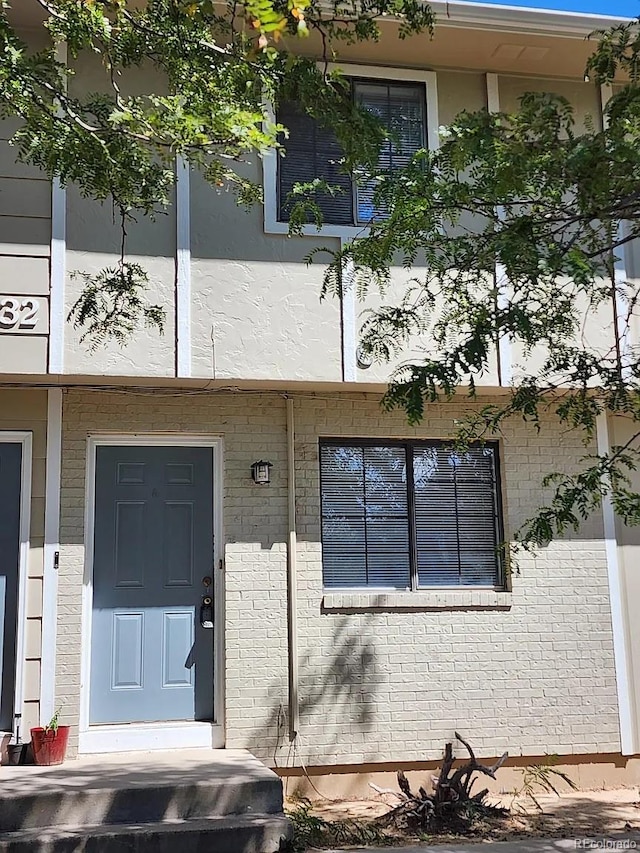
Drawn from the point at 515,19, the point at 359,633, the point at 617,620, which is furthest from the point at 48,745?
the point at 515,19

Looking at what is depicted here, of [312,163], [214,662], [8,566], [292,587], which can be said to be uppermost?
[312,163]

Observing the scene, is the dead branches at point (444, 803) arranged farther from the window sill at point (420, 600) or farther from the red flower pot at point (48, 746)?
the red flower pot at point (48, 746)

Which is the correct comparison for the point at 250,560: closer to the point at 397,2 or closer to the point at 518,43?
the point at 397,2

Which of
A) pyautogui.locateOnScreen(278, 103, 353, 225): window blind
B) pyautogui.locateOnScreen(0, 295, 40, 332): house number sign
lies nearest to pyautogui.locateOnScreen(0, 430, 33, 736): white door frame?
pyautogui.locateOnScreen(0, 295, 40, 332): house number sign

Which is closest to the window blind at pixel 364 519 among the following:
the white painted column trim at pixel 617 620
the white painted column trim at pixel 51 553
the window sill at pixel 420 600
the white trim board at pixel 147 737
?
the window sill at pixel 420 600

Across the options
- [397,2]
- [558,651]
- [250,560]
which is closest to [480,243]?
[397,2]

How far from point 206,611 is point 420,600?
6.04ft

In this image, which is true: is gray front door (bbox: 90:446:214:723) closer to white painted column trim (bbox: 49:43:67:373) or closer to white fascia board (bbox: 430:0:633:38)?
white painted column trim (bbox: 49:43:67:373)

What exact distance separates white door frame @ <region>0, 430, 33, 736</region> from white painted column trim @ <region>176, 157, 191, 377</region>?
4.68 ft

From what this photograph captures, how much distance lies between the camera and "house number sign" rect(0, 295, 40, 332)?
7156mm

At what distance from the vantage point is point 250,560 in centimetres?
768

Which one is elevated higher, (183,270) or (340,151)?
(340,151)

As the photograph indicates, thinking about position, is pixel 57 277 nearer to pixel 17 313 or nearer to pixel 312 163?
pixel 17 313

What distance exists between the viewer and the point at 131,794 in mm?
6016
